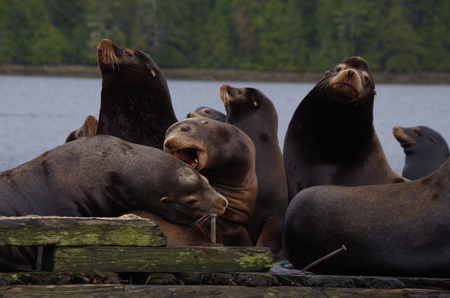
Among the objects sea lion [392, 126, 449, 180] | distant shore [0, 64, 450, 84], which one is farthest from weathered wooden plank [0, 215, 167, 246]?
distant shore [0, 64, 450, 84]

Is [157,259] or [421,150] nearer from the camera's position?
[157,259]

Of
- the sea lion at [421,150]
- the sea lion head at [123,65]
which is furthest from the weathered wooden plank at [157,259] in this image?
the sea lion at [421,150]

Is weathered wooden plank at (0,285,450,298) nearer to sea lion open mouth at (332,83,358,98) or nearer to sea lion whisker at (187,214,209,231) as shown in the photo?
sea lion whisker at (187,214,209,231)

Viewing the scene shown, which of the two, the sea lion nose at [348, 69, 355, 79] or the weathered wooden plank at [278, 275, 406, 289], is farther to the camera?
the sea lion nose at [348, 69, 355, 79]

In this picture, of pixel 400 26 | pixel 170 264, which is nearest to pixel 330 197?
pixel 170 264

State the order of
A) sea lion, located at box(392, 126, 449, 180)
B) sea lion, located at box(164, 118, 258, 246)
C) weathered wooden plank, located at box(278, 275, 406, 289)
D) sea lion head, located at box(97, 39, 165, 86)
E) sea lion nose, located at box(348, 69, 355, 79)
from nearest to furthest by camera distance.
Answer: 1. weathered wooden plank, located at box(278, 275, 406, 289)
2. sea lion, located at box(164, 118, 258, 246)
3. sea lion nose, located at box(348, 69, 355, 79)
4. sea lion head, located at box(97, 39, 165, 86)
5. sea lion, located at box(392, 126, 449, 180)

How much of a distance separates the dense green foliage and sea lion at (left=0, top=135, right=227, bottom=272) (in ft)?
223

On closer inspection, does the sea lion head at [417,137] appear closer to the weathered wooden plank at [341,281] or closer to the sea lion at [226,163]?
the sea lion at [226,163]

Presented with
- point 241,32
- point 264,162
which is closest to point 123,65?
point 264,162

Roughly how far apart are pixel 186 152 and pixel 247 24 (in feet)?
252

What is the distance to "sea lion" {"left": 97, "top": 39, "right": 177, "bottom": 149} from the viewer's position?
6695mm

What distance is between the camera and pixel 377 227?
4.77 meters

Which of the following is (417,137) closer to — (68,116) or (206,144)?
(206,144)

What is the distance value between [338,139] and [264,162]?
83 cm
